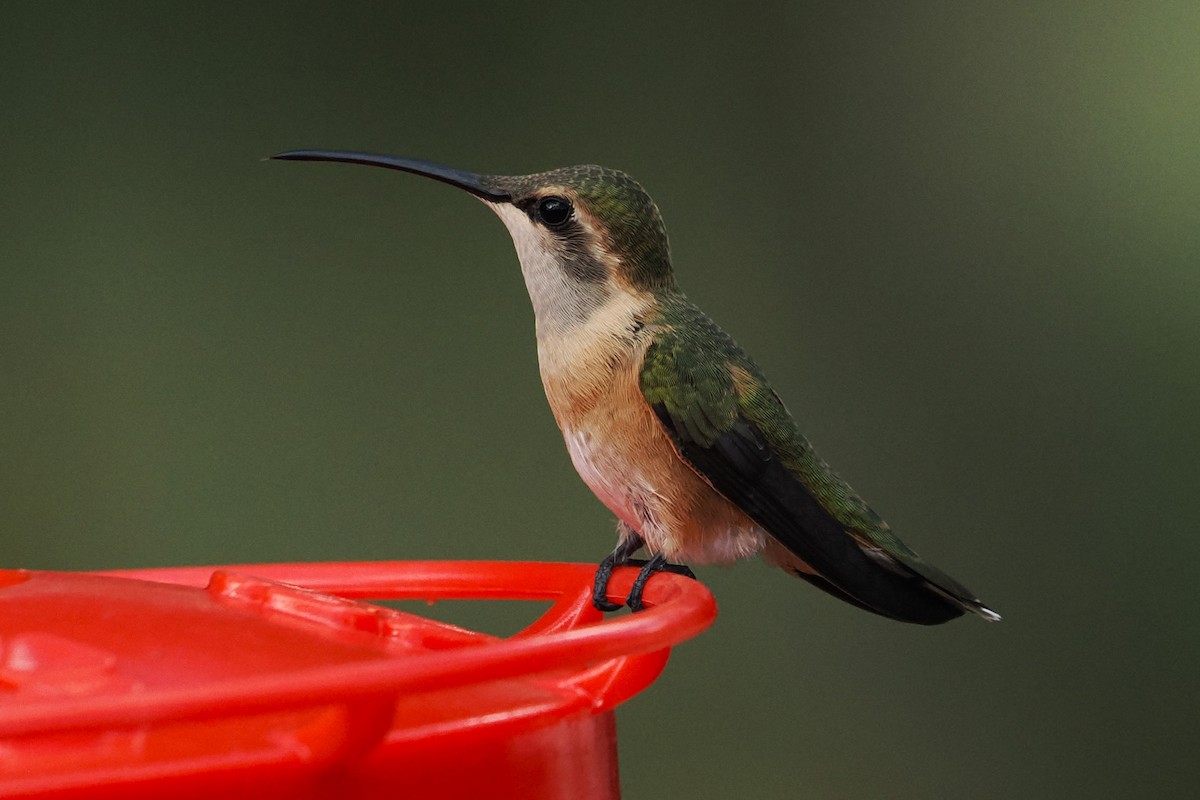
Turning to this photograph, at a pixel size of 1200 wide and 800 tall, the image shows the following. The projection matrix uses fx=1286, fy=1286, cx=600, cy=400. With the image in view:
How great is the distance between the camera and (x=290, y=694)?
0.44m

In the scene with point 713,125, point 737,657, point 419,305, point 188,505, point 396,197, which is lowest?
point 737,657

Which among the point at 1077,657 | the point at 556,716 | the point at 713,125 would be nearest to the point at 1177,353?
the point at 1077,657

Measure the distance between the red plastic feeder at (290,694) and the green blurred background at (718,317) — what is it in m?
1.96

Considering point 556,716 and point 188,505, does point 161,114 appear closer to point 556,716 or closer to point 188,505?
point 188,505

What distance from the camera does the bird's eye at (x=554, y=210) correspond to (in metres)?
1.29

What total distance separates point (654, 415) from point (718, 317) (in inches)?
61.0

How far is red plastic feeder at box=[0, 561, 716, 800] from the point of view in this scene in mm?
Result: 461

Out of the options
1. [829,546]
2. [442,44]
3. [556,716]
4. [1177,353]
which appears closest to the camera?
[556,716]

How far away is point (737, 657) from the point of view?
107 inches

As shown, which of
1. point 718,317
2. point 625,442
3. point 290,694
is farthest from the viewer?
point 718,317

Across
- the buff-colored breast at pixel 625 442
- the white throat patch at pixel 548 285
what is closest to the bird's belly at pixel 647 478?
the buff-colored breast at pixel 625 442

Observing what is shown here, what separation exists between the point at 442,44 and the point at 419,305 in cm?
56

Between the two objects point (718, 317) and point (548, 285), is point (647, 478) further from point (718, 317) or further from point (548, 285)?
point (718, 317)

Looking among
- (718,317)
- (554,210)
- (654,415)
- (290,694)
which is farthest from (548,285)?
(718,317)
